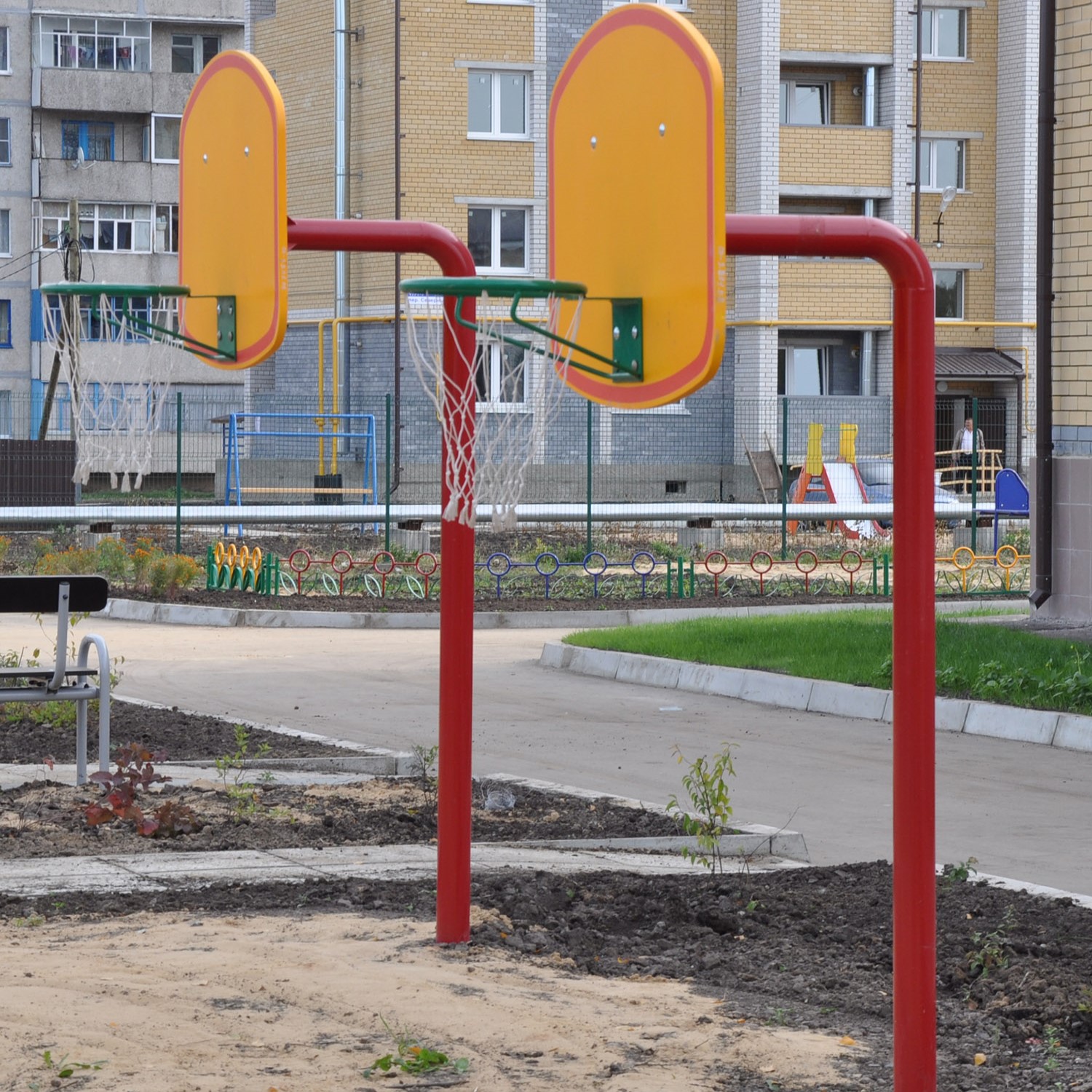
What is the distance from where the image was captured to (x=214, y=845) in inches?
292

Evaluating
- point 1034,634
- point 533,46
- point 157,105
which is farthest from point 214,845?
point 157,105

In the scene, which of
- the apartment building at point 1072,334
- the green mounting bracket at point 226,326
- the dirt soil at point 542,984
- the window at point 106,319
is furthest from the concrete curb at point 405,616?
the green mounting bracket at point 226,326

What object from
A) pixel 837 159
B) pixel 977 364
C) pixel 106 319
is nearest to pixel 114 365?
pixel 106 319

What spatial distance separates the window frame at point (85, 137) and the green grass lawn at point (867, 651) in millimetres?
44347

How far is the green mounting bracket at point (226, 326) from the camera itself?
5.27 m

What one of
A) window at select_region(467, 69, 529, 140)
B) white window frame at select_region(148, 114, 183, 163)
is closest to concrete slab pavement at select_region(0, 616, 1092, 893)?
window at select_region(467, 69, 529, 140)

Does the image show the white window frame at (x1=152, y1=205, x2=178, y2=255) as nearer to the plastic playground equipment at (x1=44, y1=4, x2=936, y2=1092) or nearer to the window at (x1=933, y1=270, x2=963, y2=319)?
the window at (x1=933, y1=270, x2=963, y2=319)

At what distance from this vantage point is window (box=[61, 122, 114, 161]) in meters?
57.2

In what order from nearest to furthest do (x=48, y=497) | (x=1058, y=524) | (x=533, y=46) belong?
(x=1058, y=524), (x=48, y=497), (x=533, y=46)

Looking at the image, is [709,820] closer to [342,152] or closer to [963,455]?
[963,455]

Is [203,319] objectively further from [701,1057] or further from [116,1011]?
[701,1057]

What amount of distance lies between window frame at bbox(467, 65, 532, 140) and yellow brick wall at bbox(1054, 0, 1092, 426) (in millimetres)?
27366

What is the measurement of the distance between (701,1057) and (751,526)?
1139 inches

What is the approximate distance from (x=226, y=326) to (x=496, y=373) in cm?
78
